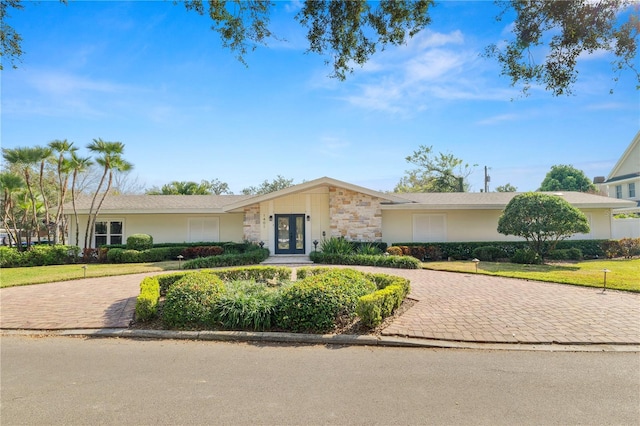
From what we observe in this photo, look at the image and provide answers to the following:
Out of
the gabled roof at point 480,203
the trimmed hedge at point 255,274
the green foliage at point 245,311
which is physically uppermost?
the gabled roof at point 480,203

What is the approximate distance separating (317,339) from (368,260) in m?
9.37

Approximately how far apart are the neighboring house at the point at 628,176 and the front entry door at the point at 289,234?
2854 cm

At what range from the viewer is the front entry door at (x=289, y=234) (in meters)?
18.3

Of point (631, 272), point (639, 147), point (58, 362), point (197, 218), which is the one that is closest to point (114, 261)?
point (197, 218)

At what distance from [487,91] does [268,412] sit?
8509 mm

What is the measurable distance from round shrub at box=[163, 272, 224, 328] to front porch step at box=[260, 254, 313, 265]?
875 centimetres

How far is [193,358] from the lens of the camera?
489 cm

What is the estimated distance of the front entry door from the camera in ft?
60.0

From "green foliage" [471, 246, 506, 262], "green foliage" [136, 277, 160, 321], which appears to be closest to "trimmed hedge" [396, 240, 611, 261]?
"green foliage" [471, 246, 506, 262]

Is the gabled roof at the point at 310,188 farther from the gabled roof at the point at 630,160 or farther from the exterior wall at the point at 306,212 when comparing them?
the gabled roof at the point at 630,160

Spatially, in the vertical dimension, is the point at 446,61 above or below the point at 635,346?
above

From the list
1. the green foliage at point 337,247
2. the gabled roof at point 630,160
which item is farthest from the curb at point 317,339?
the gabled roof at point 630,160

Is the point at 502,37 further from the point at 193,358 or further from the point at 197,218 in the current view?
the point at 197,218

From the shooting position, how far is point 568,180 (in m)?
44.6
